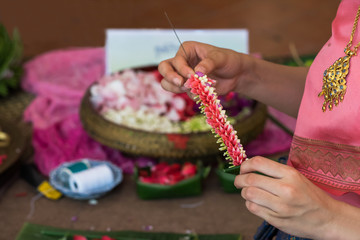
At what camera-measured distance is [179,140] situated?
1.39 metres

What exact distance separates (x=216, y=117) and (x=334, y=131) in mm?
226

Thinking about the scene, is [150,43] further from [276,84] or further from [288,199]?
[288,199]

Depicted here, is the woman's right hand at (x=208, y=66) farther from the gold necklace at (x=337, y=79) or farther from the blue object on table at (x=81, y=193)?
the blue object on table at (x=81, y=193)

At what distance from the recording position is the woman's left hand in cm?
67

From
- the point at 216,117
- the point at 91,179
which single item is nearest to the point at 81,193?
the point at 91,179

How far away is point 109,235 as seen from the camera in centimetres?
124

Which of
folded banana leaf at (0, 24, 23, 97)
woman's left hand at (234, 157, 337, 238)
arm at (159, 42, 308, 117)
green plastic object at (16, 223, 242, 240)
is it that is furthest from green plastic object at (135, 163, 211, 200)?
folded banana leaf at (0, 24, 23, 97)

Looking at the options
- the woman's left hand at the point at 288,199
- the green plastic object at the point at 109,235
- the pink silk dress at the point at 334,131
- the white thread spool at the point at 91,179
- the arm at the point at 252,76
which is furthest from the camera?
the white thread spool at the point at 91,179

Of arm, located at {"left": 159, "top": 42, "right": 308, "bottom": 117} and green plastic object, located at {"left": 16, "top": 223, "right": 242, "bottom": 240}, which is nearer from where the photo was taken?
arm, located at {"left": 159, "top": 42, "right": 308, "bottom": 117}

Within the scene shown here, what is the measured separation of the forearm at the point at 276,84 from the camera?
104 cm

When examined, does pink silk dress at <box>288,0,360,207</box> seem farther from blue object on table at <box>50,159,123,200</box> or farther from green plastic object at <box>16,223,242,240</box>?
blue object on table at <box>50,159,123,200</box>

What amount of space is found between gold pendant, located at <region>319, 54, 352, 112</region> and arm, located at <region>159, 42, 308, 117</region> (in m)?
0.23

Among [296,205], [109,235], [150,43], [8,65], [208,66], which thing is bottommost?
[109,235]

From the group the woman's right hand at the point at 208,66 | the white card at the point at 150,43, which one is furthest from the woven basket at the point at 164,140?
the white card at the point at 150,43
